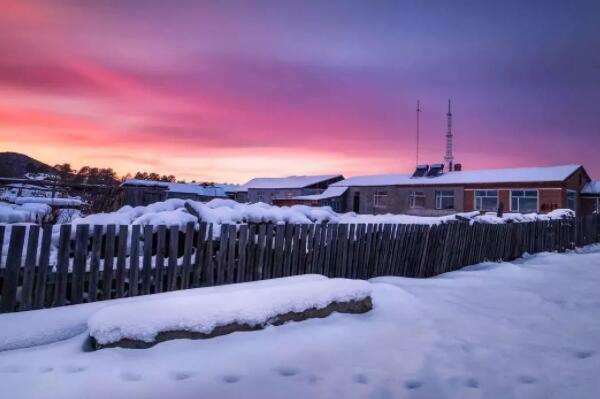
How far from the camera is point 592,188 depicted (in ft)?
107

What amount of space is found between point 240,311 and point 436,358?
70.2 inches

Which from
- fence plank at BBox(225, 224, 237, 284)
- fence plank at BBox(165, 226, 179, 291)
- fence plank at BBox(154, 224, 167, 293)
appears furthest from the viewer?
fence plank at BBox(225, 224, 237, 284)

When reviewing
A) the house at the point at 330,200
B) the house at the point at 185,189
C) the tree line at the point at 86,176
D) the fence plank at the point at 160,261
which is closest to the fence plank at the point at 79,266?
the fence plank at the point at 160,261

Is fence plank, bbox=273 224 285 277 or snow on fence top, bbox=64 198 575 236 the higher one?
snow on fence top, bbox=64 198 575 236

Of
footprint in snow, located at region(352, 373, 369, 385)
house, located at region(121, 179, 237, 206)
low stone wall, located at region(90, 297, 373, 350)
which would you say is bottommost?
footprint in snow, located at region(352, 373, 369, 385)

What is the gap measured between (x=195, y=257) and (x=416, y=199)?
111ft

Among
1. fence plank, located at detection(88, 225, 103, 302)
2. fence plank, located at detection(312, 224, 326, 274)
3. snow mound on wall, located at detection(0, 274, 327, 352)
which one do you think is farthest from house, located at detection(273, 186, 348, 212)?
snow mound on wall, located at detection(0, 274, 327, 352)

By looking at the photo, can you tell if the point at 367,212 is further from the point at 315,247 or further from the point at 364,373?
the point at 364,373

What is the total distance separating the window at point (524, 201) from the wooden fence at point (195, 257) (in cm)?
2543

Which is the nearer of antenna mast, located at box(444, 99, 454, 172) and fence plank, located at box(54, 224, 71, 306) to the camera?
fence plank, located at box(54, 224, 71, 306)

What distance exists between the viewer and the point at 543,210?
29188 mm

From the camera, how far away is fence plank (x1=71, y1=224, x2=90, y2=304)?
13.1 ft

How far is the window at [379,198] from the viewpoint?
3875cm

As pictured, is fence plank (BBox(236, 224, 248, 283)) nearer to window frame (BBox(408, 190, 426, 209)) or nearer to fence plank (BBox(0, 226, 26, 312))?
fence plank (BBox(0, 226, 26, 312))
